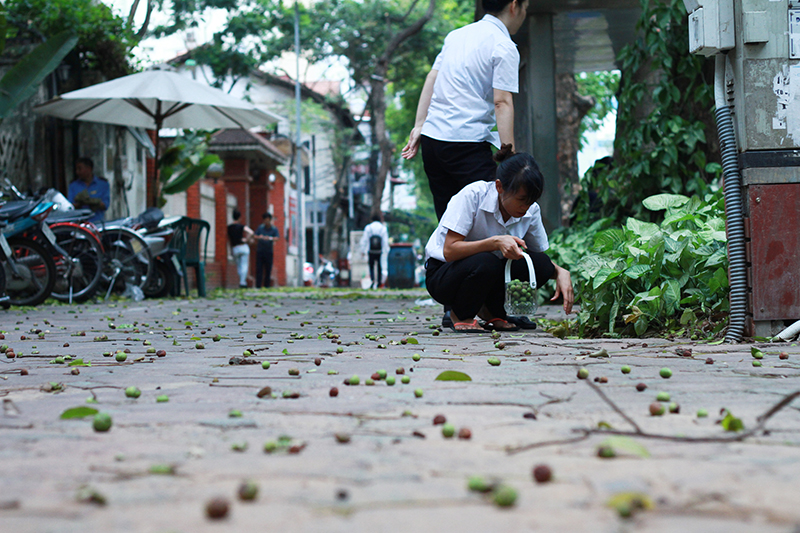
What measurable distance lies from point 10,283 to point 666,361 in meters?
6.84

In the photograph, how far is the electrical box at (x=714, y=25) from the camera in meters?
3.79

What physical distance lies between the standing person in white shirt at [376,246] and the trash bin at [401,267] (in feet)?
5.23

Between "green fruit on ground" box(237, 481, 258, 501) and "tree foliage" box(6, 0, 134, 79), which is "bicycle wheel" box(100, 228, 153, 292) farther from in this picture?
"green fruit on ground" box(237, 481, 258, 501)

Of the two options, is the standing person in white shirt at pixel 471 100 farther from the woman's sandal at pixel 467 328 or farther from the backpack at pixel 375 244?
the backpack at pixel 375 244

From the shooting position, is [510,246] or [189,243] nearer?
[510,246]

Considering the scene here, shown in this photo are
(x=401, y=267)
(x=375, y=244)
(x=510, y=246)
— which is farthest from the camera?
(x=401, y=267)

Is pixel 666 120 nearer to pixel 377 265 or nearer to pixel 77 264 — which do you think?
pixel 77 264

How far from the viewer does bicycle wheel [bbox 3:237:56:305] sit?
26.9 ft

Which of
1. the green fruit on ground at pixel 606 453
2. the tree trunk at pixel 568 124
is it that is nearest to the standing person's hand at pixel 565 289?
the green fruit on ground at pixel 606 453

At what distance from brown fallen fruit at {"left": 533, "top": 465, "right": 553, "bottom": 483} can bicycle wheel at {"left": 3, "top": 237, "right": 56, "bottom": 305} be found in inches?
300

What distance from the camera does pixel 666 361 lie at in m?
3.28

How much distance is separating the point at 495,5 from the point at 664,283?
2.00m

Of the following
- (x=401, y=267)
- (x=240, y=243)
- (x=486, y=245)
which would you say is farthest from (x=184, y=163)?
(x=486, y=245)

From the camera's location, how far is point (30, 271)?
8219 millimetres
